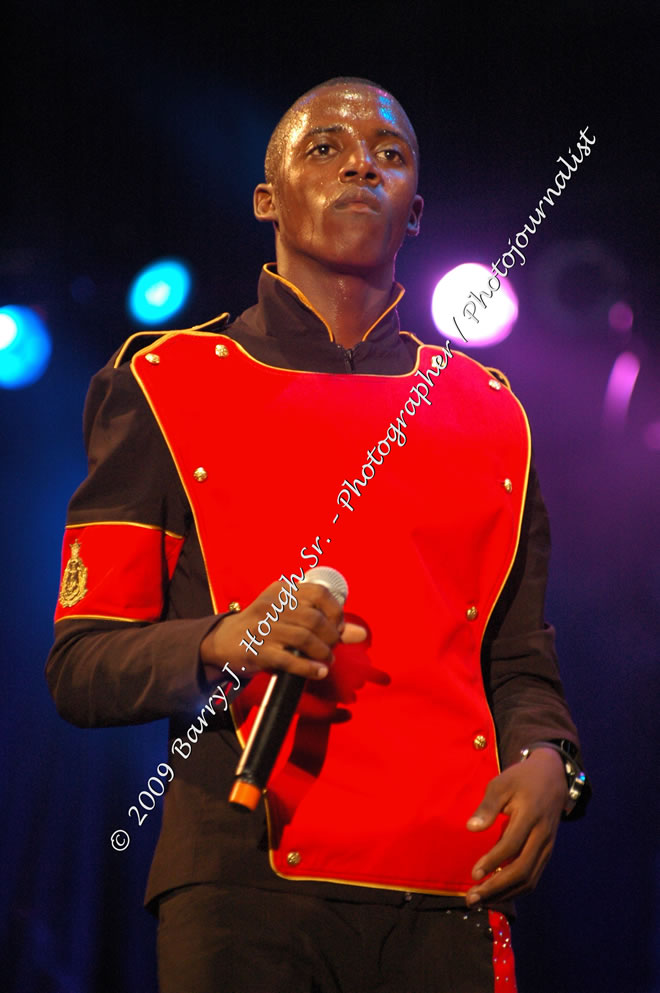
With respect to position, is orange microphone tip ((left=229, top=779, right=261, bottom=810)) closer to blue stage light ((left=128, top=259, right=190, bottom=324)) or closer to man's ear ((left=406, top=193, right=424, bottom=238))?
man's ear ((left=406, top=193, right=424, bottom=238))

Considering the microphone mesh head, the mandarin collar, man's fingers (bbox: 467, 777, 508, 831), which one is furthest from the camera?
the mandarin collar

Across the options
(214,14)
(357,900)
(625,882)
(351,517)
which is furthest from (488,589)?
(214,14)

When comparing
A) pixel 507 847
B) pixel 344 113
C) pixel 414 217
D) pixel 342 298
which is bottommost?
pixel 507 847

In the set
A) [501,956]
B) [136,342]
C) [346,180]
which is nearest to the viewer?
[501,956]

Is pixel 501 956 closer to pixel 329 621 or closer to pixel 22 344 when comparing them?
pixel 329 621

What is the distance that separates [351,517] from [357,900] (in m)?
0.55

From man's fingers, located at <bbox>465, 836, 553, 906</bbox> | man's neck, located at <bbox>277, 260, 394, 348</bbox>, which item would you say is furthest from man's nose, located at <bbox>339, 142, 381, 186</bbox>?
man's fingers, located at <bbox>465, 836, 553, 906</bbox>

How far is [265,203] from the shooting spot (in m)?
2.21

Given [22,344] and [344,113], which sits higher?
[22,344]

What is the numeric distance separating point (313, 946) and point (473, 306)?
2826 millimetres

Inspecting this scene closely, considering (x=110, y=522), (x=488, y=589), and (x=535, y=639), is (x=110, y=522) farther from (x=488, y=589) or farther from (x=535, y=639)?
(x=535, y=639)

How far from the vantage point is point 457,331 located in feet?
13.2

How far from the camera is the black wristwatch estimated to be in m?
1.60

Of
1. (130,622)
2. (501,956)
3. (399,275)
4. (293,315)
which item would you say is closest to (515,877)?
(501,956)
